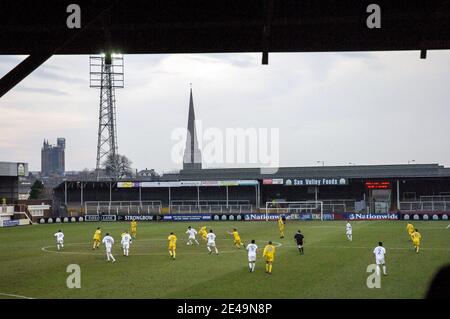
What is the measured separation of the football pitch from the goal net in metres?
30.0

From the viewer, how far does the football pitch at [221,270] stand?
68.6 feet

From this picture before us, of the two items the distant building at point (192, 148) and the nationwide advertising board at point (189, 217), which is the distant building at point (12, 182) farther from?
the distant building at point (192, 148)

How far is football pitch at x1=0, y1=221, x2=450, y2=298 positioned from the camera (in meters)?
20.9

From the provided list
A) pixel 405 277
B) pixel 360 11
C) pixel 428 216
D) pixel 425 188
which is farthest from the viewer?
pixel 425 188

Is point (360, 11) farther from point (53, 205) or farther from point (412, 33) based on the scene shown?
point (53, 205)

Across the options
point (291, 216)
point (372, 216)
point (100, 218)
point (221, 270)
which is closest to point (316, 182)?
point (291, 216)

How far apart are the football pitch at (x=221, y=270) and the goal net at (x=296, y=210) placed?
29989 mm

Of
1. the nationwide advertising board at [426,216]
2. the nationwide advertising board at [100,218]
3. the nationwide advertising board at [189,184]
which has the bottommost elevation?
the nationwide advertising board at [100,218]

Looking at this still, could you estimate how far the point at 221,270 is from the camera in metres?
27.1

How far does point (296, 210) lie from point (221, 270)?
51841mm

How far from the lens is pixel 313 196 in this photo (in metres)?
88.8

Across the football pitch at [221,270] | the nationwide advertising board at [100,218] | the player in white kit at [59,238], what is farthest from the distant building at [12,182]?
the player in white kit at [59,238]
